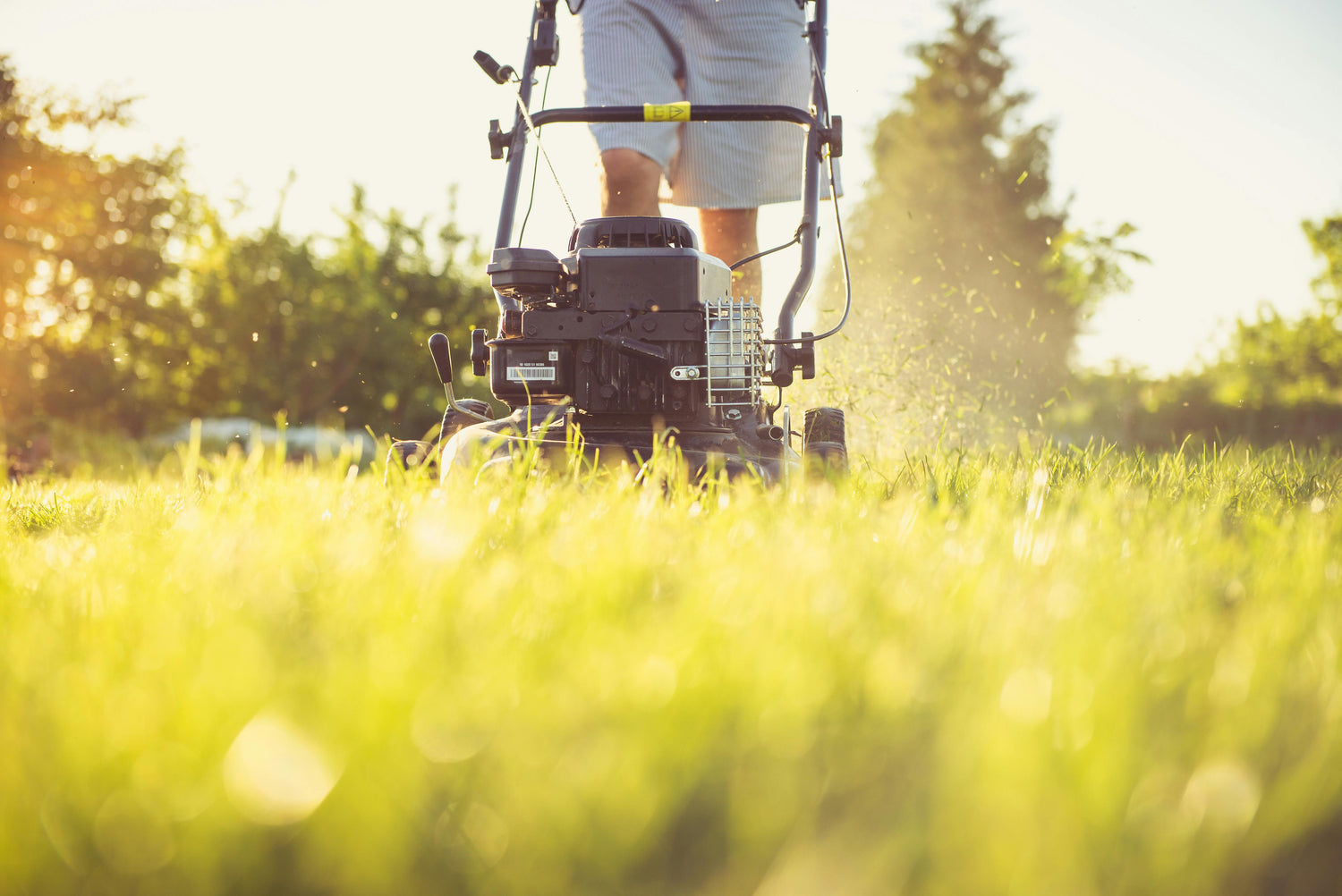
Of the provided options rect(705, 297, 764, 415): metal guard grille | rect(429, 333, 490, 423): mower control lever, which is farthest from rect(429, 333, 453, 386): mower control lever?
rect(705, 297, 764, 415): metal guard grille

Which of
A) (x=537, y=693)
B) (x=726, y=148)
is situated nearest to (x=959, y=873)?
(x=537, y=693)

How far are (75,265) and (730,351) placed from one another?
12.7m

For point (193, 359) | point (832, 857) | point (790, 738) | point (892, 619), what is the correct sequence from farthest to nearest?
point (193, 359), point (892, 619), point (790, 738), point (832, 857)

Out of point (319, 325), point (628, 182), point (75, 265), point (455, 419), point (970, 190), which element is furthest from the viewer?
point (970, 190)

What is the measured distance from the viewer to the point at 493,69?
2941 millimetres

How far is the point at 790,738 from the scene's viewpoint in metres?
0.62

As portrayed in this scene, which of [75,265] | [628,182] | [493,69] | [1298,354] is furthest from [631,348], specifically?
[1298,354]

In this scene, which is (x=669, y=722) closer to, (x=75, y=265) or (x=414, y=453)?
(x=414, y=453)

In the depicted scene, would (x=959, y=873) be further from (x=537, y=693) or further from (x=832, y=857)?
(x=537, y=693)

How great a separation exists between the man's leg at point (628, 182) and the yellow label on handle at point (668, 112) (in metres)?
0.26

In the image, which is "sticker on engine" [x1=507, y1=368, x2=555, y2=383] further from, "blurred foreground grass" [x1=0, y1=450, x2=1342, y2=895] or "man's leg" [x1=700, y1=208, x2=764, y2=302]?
"man's leg" [x1=700, y1=208, x2=764, y2=302]

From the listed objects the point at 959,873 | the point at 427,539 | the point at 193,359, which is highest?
→ the point at 193,359

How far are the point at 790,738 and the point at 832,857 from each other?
0.12 m

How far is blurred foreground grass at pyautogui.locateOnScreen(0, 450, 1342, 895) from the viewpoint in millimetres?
511
